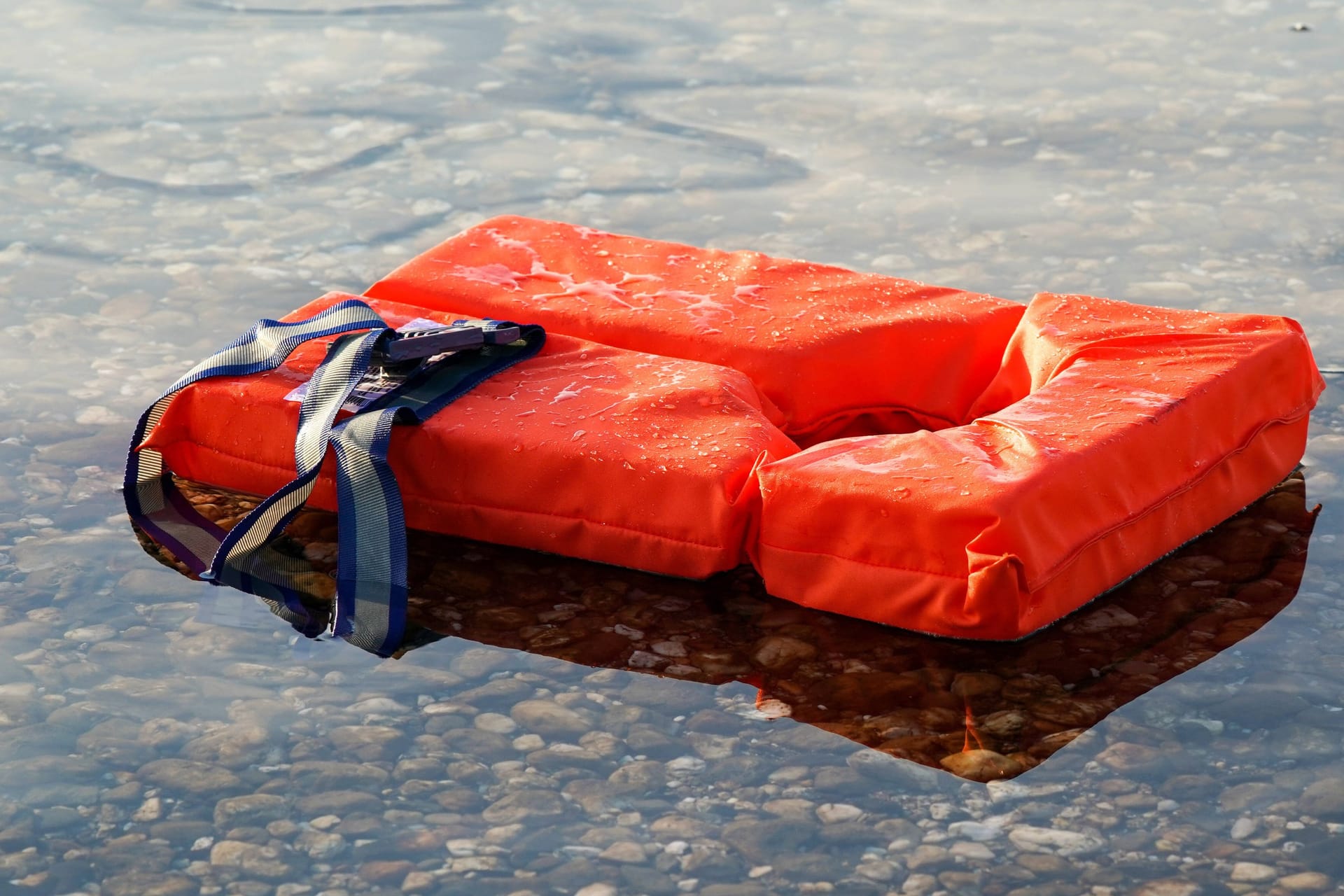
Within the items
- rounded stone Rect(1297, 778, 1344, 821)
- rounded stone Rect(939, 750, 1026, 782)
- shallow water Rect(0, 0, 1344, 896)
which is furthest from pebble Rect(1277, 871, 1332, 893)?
rounded stone Rect(939, 750, 1026, 782)

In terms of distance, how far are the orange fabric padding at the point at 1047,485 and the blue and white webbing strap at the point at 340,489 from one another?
0.50m

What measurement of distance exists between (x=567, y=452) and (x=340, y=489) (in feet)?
1.02

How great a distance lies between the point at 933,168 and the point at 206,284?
1.67m

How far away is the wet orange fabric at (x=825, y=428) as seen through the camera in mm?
2268

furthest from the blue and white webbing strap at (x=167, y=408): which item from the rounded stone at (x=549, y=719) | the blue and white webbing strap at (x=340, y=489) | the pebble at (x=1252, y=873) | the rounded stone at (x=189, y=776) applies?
the pebble at (x=1252, y=873)

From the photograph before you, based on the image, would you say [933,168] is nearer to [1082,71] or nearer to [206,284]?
[1082,71]

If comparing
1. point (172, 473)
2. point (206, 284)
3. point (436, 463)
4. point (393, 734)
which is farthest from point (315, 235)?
point (393, 734)

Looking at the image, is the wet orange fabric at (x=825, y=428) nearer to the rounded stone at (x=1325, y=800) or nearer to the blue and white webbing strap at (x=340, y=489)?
the blue and white webbing strap at (x=340, y=489)

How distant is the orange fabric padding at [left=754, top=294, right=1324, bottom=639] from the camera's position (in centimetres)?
222

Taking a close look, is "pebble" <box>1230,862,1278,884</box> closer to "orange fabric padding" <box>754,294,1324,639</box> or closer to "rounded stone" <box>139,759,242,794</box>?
"orange fabric padding" <box>754,294,1324,639</box>

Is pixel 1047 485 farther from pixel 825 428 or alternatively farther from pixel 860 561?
pixel 825 428

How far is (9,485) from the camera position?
2.80m

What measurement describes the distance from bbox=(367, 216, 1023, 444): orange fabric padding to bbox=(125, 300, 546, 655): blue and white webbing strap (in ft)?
0.59

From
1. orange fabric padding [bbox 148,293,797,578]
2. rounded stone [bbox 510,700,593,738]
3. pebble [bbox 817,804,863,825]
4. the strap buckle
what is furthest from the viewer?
the strap buckle
